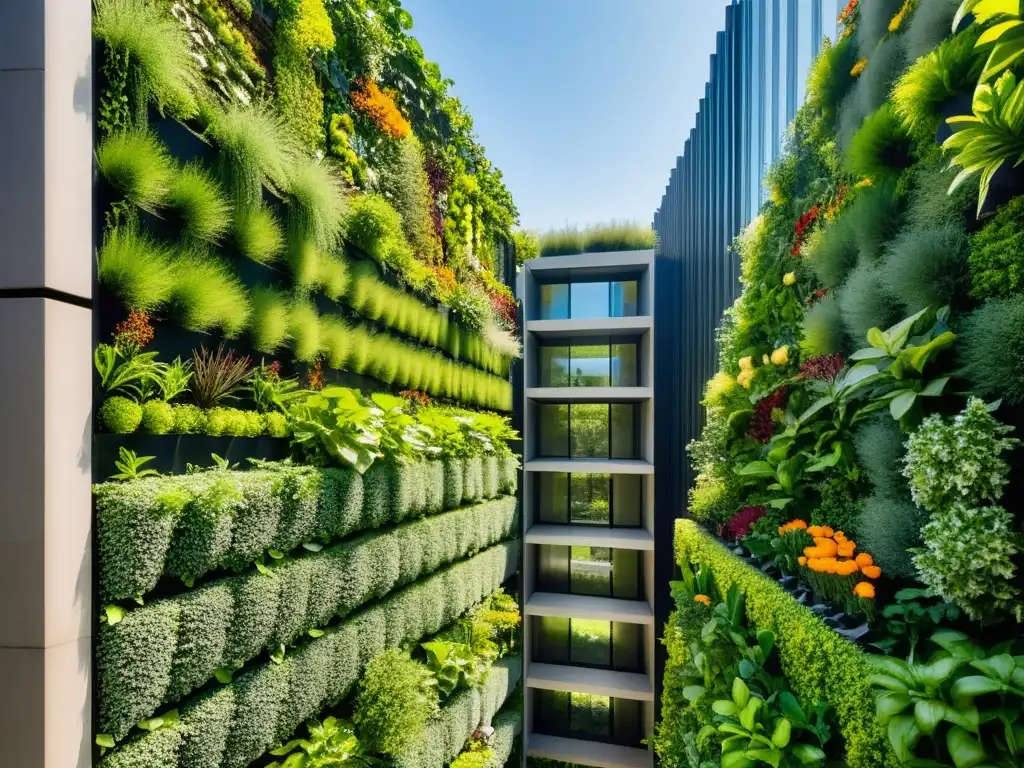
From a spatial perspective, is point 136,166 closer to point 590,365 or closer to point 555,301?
point 555,301

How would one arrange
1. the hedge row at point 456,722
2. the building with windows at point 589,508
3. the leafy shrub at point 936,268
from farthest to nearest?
the building with windows at point 589,508
the hedge row at point 456,722
the leafy shrub at point 936,268

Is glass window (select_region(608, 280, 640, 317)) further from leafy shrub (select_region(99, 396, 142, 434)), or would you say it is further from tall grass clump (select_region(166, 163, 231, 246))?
leafy shrub (select_region(99, 396, 142, 434))

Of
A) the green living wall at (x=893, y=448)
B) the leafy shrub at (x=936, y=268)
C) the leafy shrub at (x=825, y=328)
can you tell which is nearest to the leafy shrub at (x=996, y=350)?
the green living wall at (x=893, y=448)

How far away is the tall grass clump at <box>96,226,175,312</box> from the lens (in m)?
2.05

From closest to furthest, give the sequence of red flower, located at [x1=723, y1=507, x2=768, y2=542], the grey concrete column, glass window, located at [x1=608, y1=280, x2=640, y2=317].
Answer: the grey concrete column < red flower, located at [x1=723, y1=507, x2=768, y2=542] < glass window, located at [x1=608, y1=280, x2=640, y2=317]

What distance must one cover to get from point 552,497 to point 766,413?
5792 millimetres

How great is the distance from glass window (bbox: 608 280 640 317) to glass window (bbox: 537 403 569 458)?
2.02 meters

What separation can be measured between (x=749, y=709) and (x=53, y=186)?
3.52m

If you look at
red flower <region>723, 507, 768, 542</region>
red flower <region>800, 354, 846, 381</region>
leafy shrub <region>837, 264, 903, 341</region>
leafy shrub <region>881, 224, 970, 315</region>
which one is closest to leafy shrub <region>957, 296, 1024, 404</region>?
leafy shrub <region>881, 224, 970, 315</region>

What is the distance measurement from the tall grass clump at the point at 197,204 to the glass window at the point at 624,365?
7069 mm

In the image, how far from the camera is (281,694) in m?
2.64

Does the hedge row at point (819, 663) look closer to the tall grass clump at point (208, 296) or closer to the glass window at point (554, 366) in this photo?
the tall grass clump at point (208, 296)

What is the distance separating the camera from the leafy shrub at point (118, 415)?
201cm

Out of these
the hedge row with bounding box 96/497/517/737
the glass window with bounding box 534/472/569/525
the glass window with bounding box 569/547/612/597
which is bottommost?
the glass window with bounding box 569/547/612/597
